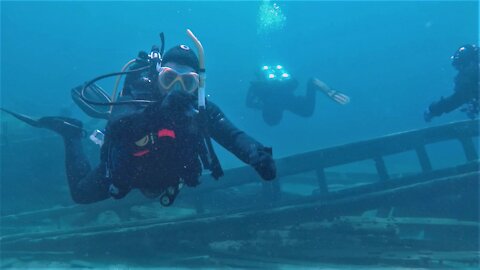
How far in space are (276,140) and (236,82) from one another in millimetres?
26191

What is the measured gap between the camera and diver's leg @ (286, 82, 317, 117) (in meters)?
13.8

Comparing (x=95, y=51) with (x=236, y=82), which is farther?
(x=95, y=51)

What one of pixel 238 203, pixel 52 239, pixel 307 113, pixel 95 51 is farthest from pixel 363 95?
pixel 95 51

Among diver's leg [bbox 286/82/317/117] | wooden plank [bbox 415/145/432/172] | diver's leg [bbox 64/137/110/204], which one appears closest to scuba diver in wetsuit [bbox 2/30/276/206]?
diver's leg [bbox 64/137/110/204]

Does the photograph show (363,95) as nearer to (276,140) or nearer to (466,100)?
(276,140)

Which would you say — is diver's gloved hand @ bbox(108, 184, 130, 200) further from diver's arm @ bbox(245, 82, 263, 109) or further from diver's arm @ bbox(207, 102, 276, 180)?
diver's arm @ bbox(245, 82, 263, 109)

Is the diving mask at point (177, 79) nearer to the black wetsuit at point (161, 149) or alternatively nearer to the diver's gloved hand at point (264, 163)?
the black wetsuit at point (161, 149)

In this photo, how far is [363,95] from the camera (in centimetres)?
5731

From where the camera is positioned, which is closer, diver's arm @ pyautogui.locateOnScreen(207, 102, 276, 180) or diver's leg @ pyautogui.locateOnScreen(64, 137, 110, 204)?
diver's arm @ pyautogui.locateOnScreen(207, 102, 276, 180)

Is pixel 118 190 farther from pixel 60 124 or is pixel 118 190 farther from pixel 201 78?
pixel 60 124

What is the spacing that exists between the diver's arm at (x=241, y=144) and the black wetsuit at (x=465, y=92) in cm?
505

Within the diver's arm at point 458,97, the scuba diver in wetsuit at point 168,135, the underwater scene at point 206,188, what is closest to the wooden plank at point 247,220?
the underwater scene at point 206,188

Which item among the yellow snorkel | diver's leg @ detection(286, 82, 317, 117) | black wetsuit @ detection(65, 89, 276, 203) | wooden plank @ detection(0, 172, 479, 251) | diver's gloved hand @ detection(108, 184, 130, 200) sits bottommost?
wooden plank @ detection(0, 172, 479, 251)

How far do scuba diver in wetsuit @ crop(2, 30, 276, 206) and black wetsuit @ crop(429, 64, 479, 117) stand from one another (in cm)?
509
